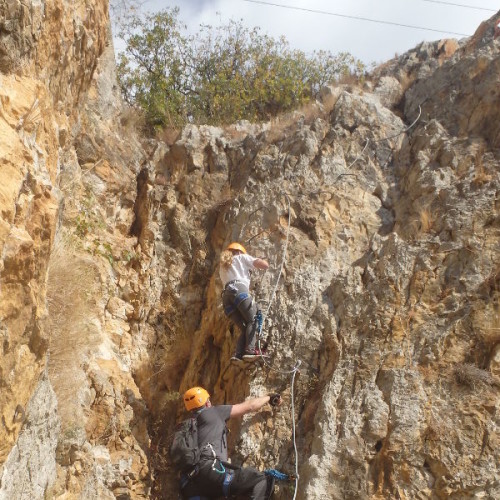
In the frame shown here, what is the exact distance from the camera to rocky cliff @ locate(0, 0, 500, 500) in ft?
18.8

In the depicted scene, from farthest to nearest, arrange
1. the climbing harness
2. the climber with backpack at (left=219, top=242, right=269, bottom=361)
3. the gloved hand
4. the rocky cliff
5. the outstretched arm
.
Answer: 1. the climber with backpack at (left=219, top=242, right=269, bottom=361)
2. the gloved hand
3. the outstretched arm
4. the climbing harness
5. the rocky cliff

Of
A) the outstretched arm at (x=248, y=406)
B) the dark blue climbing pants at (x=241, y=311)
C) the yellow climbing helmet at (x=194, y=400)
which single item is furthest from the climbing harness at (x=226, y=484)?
the dark blue climbing pants at (x=241, y=311)

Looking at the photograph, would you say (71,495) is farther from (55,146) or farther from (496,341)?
(496,341)

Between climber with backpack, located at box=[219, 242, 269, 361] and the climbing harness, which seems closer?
the climbing harness

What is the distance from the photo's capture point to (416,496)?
5.95 metres

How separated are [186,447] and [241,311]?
186 centimetres

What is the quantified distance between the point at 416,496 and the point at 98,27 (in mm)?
8472

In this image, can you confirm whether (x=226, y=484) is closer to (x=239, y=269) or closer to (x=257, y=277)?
(x=239, y=269)

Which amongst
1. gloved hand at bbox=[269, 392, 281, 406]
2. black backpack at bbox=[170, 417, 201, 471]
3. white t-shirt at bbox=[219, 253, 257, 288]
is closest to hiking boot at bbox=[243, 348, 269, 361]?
gloved hand at bbox=[269, 392, 281, 406]

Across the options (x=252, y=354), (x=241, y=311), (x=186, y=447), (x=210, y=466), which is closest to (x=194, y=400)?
(x=186, y=447)

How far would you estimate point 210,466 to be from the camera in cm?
609

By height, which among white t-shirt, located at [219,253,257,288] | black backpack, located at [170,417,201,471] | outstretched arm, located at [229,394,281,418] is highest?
white t-shirt, located at [219,253,257,288]

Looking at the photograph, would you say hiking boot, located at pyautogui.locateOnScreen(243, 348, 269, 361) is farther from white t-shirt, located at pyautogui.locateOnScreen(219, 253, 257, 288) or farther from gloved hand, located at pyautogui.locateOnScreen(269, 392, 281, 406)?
white t-shirt, located at pyautogui.locateOnScreen(219, 253, 257, 288)

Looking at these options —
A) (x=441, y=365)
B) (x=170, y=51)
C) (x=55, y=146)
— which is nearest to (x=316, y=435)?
(x=441, y=365)
